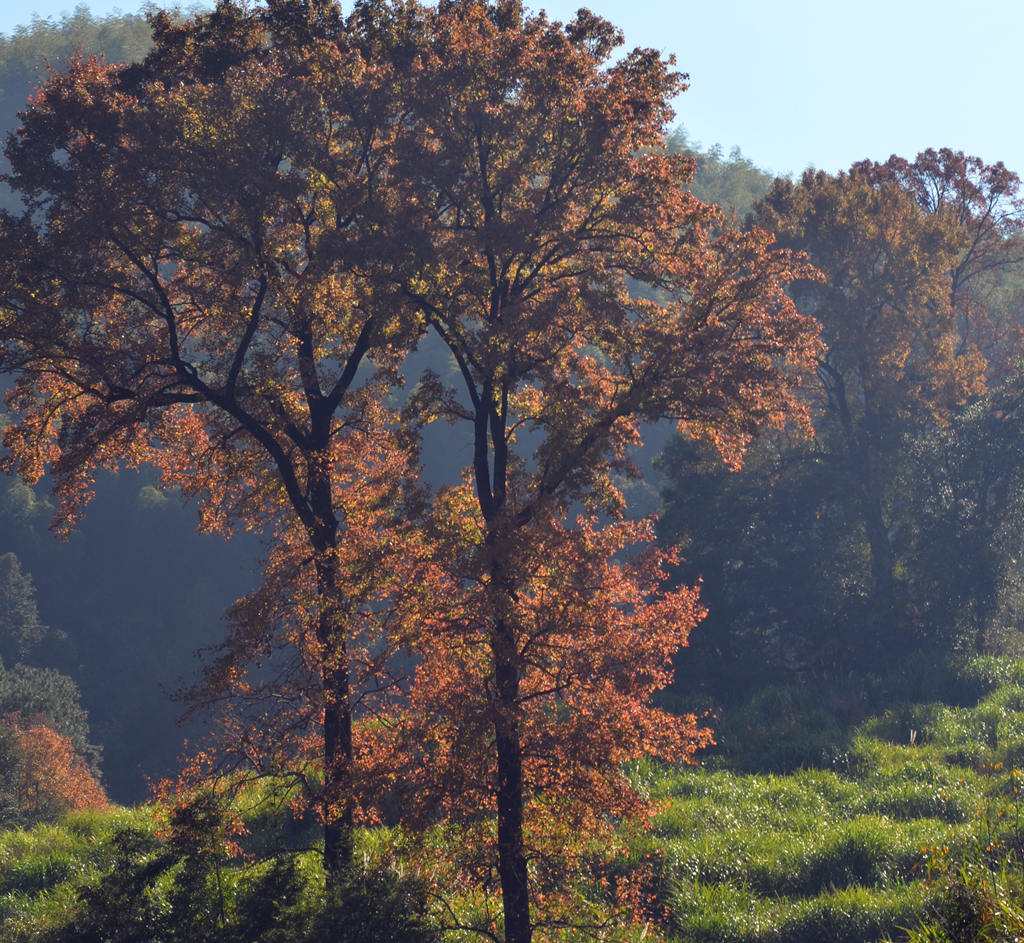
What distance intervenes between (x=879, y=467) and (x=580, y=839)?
24.2 meters

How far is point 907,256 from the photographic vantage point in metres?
31.3

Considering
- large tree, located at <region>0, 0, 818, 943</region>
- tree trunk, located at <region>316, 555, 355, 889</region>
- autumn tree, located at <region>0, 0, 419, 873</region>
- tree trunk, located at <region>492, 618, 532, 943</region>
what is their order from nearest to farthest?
tree trunk, located at <region>492, 618, 532, 943</region>
large tree, located at <region>0, 0, 818, 943</region>
tree trunk, located at <region>316, 555, 355, 889</region>
autumn tree, located at <region>0, 0, 419, 873</region>

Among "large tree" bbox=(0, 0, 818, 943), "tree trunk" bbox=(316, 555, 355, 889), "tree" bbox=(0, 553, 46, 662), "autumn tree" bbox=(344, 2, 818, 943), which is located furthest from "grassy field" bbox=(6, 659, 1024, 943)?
"tree" bbox=(0, 553, 46, 662)

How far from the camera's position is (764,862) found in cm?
1396

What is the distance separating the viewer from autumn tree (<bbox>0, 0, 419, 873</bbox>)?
41.0 ft

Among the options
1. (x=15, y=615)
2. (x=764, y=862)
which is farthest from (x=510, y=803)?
(x=15, y=615)

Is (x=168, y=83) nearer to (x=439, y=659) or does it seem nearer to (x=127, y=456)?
(x=127, y=456)

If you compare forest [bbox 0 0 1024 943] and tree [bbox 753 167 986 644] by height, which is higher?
tree [bbox 753 167 986 644]

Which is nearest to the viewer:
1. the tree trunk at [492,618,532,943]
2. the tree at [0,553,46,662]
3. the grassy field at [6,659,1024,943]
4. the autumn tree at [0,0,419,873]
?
the grassy field at [6,659,1024,943]

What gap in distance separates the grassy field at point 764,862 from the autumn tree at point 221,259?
6.40 feet

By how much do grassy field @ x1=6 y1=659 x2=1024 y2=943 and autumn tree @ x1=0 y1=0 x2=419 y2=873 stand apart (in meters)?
1.95

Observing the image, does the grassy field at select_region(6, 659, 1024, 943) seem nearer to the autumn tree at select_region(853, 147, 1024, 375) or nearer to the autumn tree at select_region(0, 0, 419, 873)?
the autumn tree at select_region(0, 0, 419, 873)

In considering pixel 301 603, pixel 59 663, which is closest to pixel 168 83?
pixel 301 603

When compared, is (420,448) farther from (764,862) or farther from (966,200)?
(966,200)
